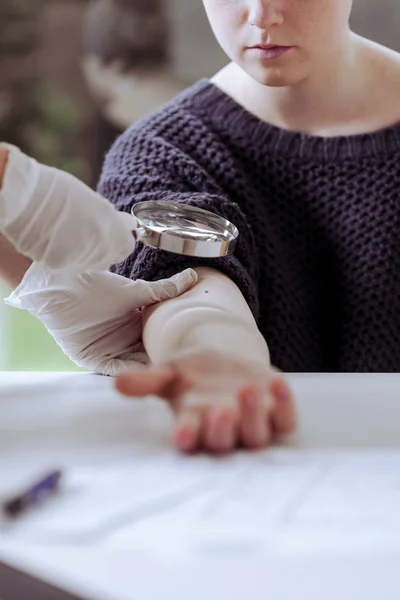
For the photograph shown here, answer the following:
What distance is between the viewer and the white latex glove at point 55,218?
0.86 ft

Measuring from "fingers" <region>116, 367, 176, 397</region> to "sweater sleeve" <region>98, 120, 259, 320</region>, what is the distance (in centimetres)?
17

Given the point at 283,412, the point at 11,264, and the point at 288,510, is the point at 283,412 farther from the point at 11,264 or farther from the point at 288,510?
the point at 11,264

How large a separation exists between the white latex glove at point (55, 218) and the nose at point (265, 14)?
0.65ft

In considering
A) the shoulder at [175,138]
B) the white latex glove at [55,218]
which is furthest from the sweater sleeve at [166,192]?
the white latex glove at [55,218]

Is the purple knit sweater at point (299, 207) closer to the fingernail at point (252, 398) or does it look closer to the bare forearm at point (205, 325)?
the bare forearm at point (205, 325)

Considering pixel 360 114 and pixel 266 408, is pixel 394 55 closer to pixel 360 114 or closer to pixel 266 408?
pixel 360 114

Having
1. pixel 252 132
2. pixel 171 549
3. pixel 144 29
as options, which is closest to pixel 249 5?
pixel 252 132

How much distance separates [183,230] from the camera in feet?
1.18

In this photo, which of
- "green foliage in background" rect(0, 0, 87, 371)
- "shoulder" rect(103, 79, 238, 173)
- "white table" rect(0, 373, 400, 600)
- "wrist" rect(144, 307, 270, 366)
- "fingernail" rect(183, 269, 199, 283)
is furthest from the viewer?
"green foliage in background" rect(0, 0, 87, 371)

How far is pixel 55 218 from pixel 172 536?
0.13 m

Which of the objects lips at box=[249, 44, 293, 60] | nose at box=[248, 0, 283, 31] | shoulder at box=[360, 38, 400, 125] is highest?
nose at box=[248, 0, 283, 31]

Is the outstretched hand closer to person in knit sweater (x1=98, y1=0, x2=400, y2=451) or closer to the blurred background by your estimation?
person in knit sweater (x1=98, y1=0, x2=400, y2=451)

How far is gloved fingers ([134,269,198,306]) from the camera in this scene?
1.27 feet

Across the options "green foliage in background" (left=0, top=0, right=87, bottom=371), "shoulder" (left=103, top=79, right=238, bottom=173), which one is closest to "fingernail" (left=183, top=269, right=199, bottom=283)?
"shoulder" (left=103, top=79, right=238, bottom=173)
